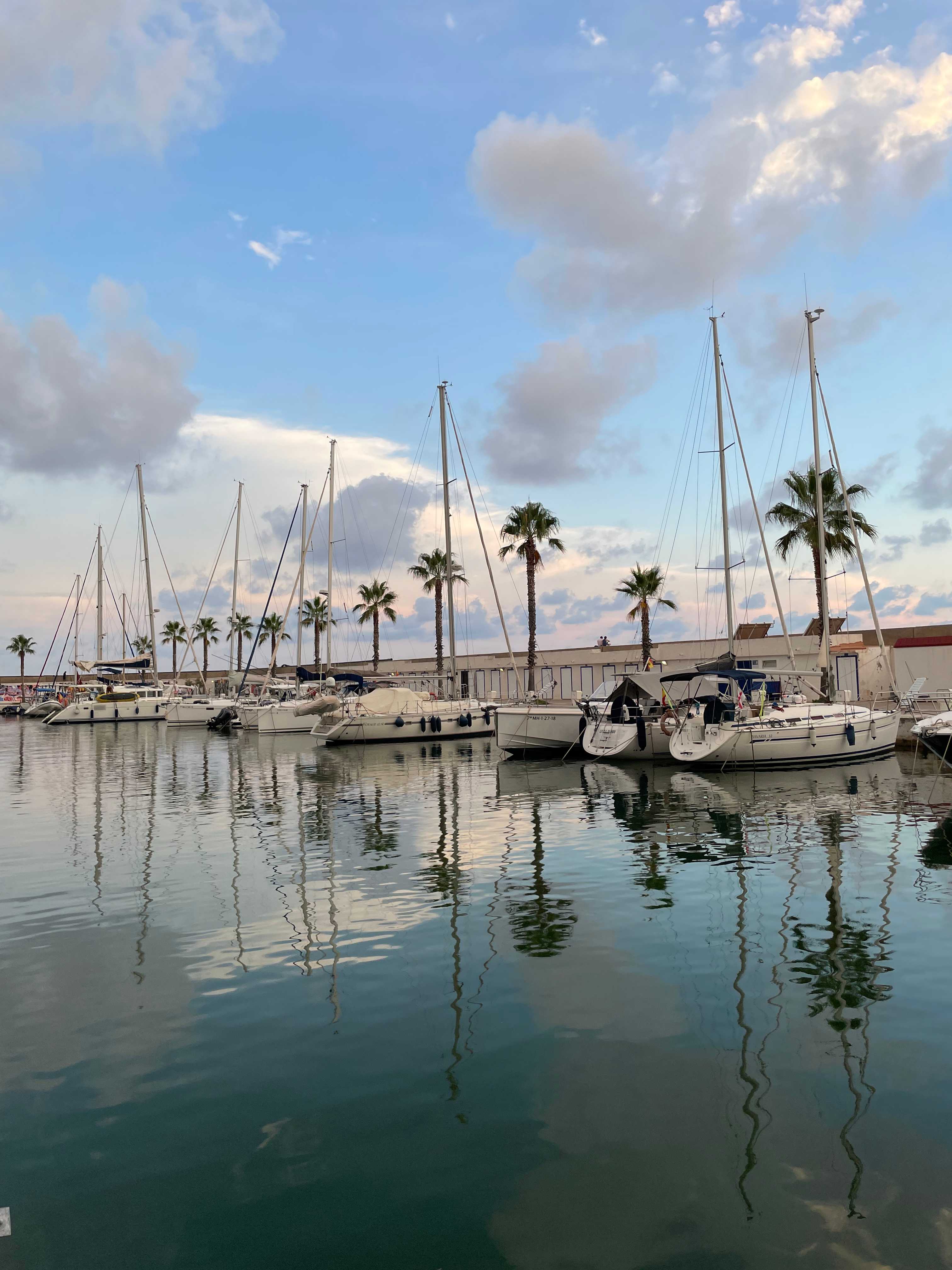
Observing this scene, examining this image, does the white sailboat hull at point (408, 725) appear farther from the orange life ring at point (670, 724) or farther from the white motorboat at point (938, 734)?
the white motorboat at point (938, 734)

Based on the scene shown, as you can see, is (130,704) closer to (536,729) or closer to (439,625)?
(439,625)

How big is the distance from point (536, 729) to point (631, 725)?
425 cm

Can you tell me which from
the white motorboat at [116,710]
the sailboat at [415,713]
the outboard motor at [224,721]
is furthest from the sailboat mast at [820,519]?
the white motorboat at [116,710]

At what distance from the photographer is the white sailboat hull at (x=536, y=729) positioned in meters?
35.1

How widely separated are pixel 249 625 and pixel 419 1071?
383 feet

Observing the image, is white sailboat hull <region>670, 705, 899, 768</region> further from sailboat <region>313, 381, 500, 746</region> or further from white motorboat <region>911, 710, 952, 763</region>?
sailboat <region>313, 381, 500, 746</region>

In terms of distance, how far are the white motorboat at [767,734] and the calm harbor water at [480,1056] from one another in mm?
11951

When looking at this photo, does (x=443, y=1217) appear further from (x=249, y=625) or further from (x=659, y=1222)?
(x=249, y=625)

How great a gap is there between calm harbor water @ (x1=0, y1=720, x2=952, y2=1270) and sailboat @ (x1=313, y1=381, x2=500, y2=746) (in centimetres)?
2562

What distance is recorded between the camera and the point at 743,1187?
5336 mm

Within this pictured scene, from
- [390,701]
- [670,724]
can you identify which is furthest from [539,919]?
[390,701]

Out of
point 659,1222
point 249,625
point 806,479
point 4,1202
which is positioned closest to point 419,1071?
point 659,1222

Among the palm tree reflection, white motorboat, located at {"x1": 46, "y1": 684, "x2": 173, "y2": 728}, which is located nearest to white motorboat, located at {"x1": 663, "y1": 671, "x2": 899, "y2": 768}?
the palm tree reflection

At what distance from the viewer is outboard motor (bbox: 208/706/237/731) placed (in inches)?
2339
